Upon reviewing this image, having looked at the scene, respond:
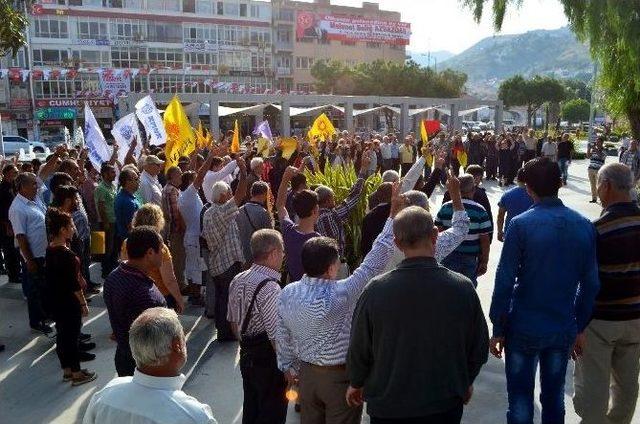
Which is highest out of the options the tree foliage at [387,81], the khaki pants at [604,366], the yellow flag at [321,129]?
the tree foliage at [387,81]

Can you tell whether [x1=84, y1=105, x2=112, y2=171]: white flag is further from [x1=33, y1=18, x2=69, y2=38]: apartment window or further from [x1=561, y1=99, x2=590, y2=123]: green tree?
[x1=561, y1=99, x2=590, y2=123]: green tree

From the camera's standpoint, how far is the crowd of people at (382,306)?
104 inches

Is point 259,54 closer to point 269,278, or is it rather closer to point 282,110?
point 282,110

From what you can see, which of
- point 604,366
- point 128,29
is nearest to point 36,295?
point 604,366

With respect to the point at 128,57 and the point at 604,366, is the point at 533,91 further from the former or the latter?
the point at 604,366

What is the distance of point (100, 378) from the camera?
5527 millimetres

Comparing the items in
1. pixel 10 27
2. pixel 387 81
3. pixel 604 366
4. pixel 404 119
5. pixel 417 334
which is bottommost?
pixel 604 366

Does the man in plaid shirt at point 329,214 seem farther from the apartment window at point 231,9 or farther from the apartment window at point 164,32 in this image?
the apartment window at point 231,9

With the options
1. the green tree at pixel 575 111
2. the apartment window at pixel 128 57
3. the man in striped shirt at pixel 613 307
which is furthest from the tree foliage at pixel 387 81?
the man in striped shirt at pixel 613 307

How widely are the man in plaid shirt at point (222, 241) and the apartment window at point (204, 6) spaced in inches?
2361

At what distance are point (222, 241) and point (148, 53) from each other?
5704cm

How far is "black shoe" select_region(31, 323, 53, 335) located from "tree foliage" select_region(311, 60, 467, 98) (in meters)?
53.1

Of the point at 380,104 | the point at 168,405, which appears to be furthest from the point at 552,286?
the point at 380,104

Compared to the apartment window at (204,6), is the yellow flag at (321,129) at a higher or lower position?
lower
